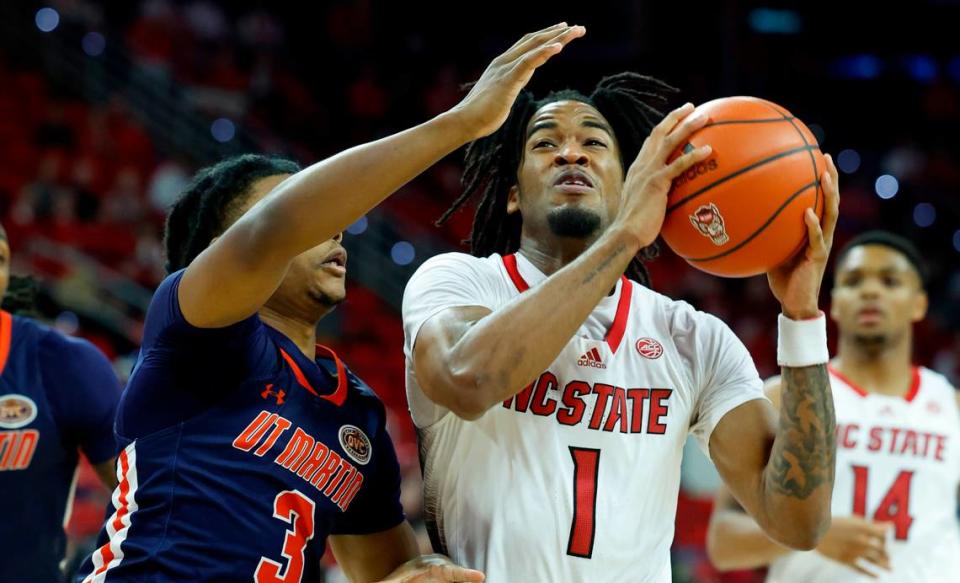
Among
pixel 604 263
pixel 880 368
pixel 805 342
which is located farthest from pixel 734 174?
pixel 880 368

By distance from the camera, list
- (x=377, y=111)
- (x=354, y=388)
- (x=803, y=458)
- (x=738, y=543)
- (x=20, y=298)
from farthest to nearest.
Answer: (x=377, y=111)
(x=738, y=543)
(x=20, y=298)
(x=354, y=388)
(x=803, y=458)

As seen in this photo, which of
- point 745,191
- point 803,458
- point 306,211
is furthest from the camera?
point 803,458

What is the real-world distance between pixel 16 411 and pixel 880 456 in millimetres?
3537

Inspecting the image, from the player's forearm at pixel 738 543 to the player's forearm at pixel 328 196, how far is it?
2.76 metres

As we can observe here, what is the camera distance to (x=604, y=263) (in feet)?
8.80

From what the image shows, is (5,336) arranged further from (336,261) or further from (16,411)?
(336,261)

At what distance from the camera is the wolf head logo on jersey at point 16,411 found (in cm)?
376

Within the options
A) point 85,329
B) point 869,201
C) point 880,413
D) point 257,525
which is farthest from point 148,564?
point 869,201

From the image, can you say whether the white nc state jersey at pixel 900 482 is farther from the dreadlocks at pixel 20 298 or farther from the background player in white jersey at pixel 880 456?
the dreadlocks at pixel 20 298

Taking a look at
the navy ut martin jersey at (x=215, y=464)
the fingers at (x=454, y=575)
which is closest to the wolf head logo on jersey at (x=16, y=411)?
the navy ut martin jersey at (x=215, y=464)

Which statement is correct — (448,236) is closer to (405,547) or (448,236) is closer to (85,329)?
(85,329)

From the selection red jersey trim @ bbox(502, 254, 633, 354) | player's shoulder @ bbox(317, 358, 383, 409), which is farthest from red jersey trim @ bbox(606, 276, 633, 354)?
player's shoulder @ bbox(317, 358, 383, 409)

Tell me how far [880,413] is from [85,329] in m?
6.15

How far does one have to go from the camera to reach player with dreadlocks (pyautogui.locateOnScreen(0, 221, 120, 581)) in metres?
3.73
